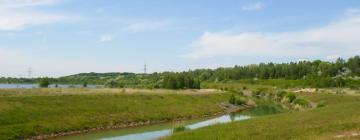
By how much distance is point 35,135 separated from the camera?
4944 cm

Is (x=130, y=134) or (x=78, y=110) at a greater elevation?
(x=78, y=110)

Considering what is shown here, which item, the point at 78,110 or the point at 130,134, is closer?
the point at 130,134

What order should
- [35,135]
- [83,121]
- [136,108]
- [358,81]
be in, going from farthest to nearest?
[358,81], [136,108], [83,121], [35,135]

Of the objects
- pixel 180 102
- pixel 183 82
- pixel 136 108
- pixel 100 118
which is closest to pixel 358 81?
pixel 183 82

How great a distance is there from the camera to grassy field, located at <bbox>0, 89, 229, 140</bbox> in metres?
51.8

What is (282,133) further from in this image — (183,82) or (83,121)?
(183,82)

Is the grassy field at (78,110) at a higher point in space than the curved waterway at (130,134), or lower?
higher

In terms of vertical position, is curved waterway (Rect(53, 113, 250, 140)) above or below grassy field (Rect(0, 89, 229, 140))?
below

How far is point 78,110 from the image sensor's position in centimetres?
6406

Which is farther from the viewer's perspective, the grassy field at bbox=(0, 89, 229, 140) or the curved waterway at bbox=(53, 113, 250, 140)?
the grassy field at bbox=(0, 89, 229, 140)

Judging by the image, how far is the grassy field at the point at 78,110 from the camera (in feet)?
170

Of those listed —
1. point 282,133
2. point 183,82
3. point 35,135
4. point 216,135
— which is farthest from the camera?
point 183,82

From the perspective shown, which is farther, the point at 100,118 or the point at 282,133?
the point at 100,118

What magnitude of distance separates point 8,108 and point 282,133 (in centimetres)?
3620
